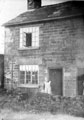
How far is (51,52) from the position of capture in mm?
2859

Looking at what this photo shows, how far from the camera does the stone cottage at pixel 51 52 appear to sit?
255 cm

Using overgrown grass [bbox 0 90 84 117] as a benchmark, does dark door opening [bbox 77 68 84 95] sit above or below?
above

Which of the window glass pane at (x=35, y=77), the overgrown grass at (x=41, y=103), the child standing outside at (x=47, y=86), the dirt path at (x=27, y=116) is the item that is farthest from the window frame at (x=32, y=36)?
the dirt path at (x=27, y=116)

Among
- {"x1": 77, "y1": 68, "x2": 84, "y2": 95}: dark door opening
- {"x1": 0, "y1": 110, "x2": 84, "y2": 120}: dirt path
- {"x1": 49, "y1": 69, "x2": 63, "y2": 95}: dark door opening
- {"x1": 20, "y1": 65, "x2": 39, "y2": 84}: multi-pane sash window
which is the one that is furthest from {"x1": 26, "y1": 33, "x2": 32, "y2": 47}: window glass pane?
{"x1": 0, "y1": 110, "x2": 84, "y2": 120}: dirt path

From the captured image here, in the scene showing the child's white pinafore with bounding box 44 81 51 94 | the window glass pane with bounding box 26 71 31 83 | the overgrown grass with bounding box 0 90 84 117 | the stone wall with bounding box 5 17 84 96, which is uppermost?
the stone wall with bounding box 5 17 84 96

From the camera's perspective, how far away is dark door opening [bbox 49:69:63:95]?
261 cm

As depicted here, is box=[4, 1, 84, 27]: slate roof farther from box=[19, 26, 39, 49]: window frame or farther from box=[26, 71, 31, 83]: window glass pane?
box=[26, 71, 31, 83]: window glass pane

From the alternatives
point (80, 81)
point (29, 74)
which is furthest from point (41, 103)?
point (29, 74)

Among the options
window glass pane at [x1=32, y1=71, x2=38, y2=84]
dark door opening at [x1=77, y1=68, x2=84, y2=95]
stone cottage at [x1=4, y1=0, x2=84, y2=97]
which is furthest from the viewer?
window glass pane at [x1=32, y1=71, x2=38, y2=84]

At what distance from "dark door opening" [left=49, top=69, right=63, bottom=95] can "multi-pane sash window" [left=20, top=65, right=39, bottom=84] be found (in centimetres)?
28

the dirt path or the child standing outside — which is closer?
the dirt path

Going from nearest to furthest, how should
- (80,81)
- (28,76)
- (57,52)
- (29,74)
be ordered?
(80,81), (57,52), (28,76), (29,74)

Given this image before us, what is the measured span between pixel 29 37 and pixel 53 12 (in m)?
0.73

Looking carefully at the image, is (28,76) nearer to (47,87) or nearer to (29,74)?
(29,74)
